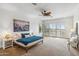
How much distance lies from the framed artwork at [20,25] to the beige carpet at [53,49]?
20.9 inches

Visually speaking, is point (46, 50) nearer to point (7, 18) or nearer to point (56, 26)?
point (56, 26)

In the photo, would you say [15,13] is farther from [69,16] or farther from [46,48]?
[69,16]

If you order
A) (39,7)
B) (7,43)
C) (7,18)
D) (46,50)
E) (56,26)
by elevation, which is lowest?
(46,50)

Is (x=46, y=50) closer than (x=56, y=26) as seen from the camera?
Yes

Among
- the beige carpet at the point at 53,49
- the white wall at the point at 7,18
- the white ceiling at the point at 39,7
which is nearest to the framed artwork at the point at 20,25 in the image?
the white wall at the point at 7,18

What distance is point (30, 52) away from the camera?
199cm

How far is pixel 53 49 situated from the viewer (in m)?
2.03

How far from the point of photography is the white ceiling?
1.89m

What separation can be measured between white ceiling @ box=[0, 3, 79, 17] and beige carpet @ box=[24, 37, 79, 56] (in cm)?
65

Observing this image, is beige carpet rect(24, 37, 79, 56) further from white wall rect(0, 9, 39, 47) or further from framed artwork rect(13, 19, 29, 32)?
white wall rect(0, 9, 39, 47)

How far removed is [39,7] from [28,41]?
819 millimetres

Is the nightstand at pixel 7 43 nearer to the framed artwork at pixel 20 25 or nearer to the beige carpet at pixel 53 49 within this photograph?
the framed artwork at pixel 20 25

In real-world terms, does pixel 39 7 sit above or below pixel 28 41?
above

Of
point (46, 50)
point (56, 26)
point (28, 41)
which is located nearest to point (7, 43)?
point (28, 41)
